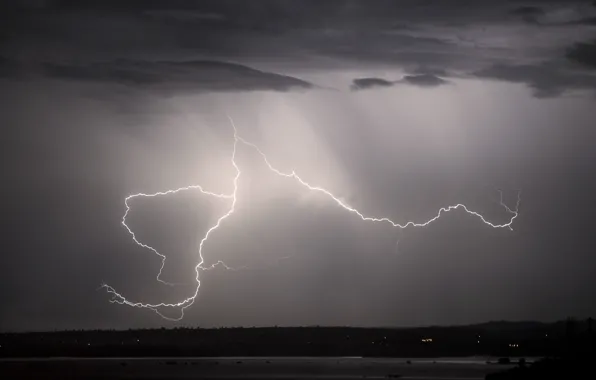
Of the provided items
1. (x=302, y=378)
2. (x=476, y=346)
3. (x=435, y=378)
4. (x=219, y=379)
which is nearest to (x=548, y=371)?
(x=435, y=378)

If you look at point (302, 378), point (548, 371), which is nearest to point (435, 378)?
point (302, 378)

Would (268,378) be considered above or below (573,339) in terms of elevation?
below

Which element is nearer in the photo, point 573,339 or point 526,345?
point 573,339

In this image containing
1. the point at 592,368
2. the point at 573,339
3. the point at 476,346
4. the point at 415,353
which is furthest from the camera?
the point at 476,346

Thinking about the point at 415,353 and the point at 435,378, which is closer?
the point at 435,378

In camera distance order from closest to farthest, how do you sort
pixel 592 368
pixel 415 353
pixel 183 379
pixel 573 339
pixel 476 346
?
1. pixel 592 368
2. pixel 183 379
3. pixel 573 339
4. pixel 415 353
5. pixel 476 346

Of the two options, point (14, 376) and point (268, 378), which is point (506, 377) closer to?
point (268, 378)

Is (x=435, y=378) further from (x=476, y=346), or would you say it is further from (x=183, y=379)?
(x=476, y=346)

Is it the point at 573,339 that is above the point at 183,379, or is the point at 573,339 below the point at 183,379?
above

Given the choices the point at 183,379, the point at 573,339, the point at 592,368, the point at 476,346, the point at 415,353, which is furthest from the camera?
the point at 476,346
